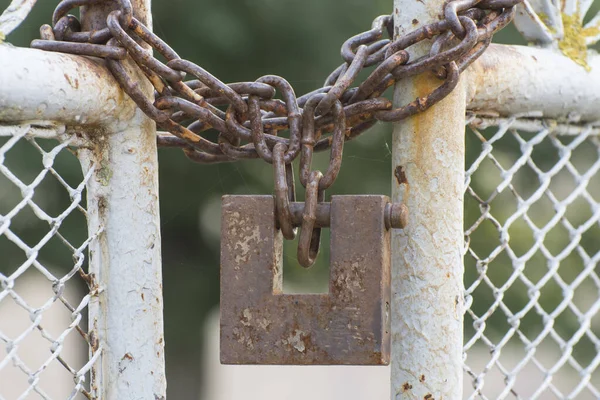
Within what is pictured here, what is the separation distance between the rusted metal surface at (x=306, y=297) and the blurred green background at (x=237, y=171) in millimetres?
2218

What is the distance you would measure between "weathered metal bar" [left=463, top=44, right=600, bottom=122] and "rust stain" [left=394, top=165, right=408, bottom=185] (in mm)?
152

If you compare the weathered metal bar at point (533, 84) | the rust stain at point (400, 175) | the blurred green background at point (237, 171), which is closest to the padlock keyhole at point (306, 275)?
the blurred green background at point (237, 171)

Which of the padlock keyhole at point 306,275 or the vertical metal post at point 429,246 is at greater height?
the padlock keyhole at point 306,275

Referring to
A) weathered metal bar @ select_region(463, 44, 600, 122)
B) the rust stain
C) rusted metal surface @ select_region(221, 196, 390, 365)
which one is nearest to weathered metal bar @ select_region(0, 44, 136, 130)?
rusted metal surface @ select_region(221, 196, 390, 365)

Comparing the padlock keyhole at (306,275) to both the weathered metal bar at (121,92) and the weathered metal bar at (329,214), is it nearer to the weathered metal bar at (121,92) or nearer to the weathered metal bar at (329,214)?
the weathered metal bar at (121,92)

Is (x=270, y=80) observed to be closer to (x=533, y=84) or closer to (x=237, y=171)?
(x=533, y=84)

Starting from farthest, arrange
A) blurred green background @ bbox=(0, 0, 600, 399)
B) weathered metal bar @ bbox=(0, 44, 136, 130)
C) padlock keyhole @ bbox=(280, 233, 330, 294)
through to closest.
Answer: padlock keyhole @ bbox=(280, 233, 330, 294) → blurred green background @ bbox=(0, 0, 600, 399) → weathered metal bar @ bbox=(0, 44, 136, 130)

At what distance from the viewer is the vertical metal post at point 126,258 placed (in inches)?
36.9

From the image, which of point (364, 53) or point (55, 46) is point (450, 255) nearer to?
point (364, 53)

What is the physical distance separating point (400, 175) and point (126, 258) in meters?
0.38

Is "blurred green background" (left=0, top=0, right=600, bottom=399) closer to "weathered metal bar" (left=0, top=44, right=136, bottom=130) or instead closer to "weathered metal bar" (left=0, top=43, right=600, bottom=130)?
"weathered metal bar" (left=0, top=43, right=600, bottom=130)

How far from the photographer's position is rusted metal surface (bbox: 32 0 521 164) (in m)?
0.89

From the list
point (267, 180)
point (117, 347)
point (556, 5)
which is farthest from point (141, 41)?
point (267, 180)

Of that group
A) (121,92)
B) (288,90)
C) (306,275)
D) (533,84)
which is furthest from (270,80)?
(306,275)
